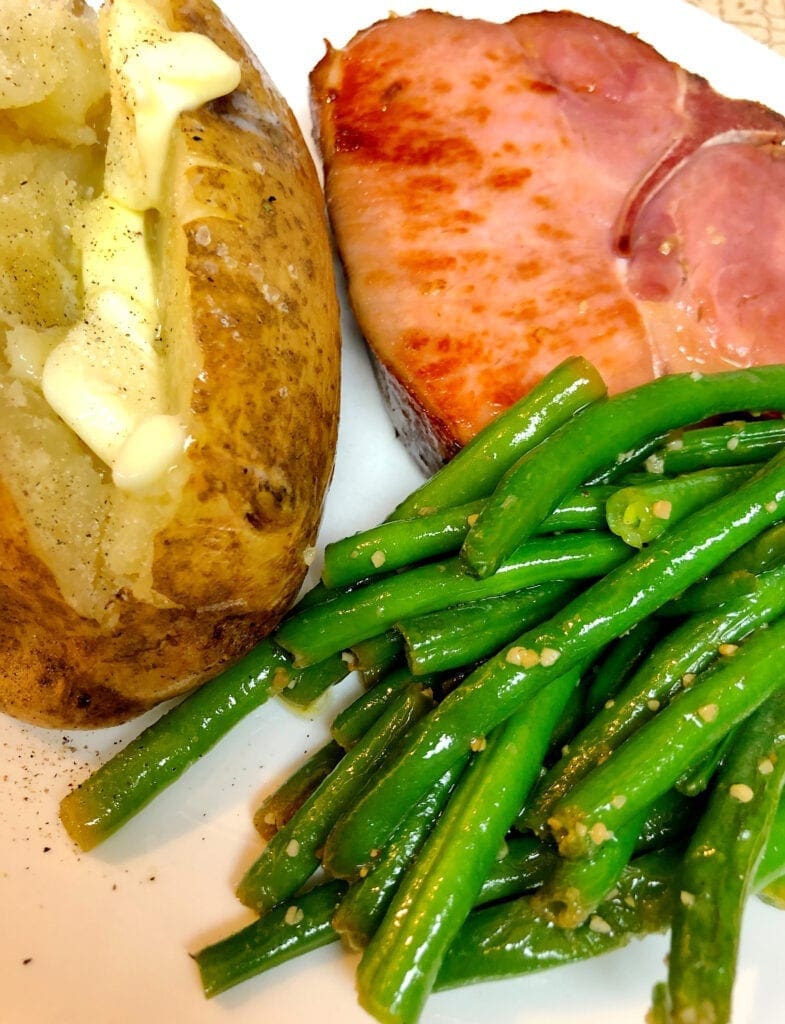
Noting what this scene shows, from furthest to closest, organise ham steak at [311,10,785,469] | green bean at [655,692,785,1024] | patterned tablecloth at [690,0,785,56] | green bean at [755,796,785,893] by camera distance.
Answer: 1. patterned tablecloth at [690,0,785,56]
2. ham steak at [311,10,785,469]
3. green bean at [755,796,785,893]
4. green bean at [655,692,785,1024]

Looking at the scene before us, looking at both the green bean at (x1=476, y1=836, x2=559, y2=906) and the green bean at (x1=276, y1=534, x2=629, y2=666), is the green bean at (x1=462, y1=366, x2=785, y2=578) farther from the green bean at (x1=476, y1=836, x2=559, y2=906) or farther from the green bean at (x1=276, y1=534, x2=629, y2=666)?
the green bean at (x1=476, y1=836, x2=559, y2=906)

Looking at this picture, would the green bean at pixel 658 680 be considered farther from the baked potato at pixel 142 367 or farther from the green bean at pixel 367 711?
the baked potato at pixel 142 367

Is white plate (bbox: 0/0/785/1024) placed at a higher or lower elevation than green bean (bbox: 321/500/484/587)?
lower

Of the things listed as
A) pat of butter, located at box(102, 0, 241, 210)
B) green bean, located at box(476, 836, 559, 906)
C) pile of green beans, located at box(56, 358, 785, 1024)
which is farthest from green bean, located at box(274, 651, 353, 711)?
pat of butter, located at box(102, 0, 241, 210)

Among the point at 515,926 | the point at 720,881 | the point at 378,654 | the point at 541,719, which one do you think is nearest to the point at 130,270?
the point at 378,654

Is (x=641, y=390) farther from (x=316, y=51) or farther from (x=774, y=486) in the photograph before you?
(x=316, y=51)

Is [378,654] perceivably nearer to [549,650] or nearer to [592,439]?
[549,650]
